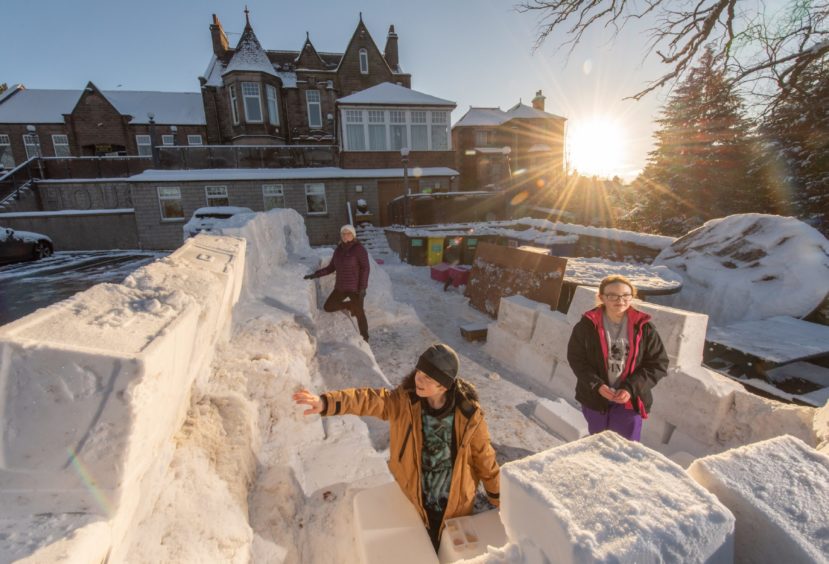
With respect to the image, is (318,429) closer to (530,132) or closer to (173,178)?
(173,178)

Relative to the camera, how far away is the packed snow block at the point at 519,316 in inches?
211

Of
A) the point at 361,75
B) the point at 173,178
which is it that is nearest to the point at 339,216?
the point at 173,178

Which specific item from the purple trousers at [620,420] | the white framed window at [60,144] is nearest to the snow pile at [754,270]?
the purple trousers at [620,420]

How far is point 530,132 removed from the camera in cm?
3384

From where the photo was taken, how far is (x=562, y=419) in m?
3.93

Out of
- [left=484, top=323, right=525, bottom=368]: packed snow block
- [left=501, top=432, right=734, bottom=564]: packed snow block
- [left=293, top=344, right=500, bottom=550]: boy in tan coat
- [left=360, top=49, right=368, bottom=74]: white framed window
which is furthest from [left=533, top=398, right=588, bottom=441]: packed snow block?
[left=360, top=49, right=368, bottom=74]: white framed window

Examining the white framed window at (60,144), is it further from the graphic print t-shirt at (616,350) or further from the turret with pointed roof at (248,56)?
the graphic print t-shirt at (616,350)

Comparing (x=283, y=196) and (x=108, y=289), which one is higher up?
(x=283, y=196)

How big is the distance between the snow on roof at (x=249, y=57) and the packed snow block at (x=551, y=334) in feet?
74.8

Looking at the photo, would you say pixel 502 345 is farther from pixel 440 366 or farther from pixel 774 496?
Result: pixel 774 496

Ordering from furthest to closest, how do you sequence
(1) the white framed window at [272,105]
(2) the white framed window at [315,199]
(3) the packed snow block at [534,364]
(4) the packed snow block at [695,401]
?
(1) the white framed window at [272,105]
(2) the white framed window at [315,199]
(3) the packed snow block at [534,364]
(4) the packed snow block at [695,401]

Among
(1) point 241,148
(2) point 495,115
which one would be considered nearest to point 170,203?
(1) point 241,148

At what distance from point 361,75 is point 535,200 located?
14652mm

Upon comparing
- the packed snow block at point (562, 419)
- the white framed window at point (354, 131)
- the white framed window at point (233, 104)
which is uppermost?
the white framed window at point (233, 104)
